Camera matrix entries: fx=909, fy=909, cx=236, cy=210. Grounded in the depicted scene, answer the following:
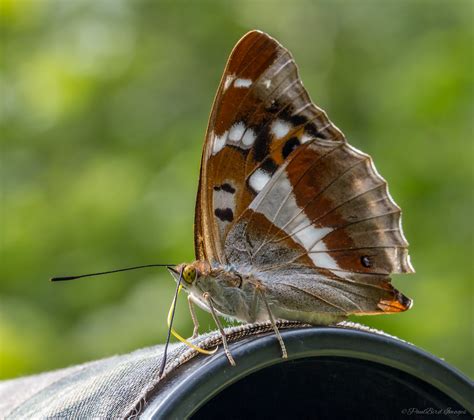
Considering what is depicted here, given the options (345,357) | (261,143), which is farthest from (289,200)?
(345,357)

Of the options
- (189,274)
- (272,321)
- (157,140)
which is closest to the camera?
(272,321)

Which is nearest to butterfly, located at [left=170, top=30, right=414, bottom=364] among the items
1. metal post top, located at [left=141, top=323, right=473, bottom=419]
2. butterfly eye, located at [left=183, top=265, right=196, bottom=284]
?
butterfly eye, located at [left=183, top=265, right=196, bottom=284]

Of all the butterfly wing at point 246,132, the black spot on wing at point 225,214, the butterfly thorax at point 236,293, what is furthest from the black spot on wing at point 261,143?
the butterfly thorax at point 236,293

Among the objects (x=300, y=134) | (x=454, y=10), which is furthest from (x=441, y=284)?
(x=300, y=134)

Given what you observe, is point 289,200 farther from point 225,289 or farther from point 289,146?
point 225,289

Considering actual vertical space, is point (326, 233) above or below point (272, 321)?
Result: above

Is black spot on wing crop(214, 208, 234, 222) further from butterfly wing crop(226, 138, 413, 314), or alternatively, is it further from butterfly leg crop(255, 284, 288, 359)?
butterfly leg crop(255, 284, 288, 359)

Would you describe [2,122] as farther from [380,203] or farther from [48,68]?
[380,203]

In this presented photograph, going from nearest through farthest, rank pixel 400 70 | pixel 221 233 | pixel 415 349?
pixel 415 349, pixel 221 233, pixel 400 70
